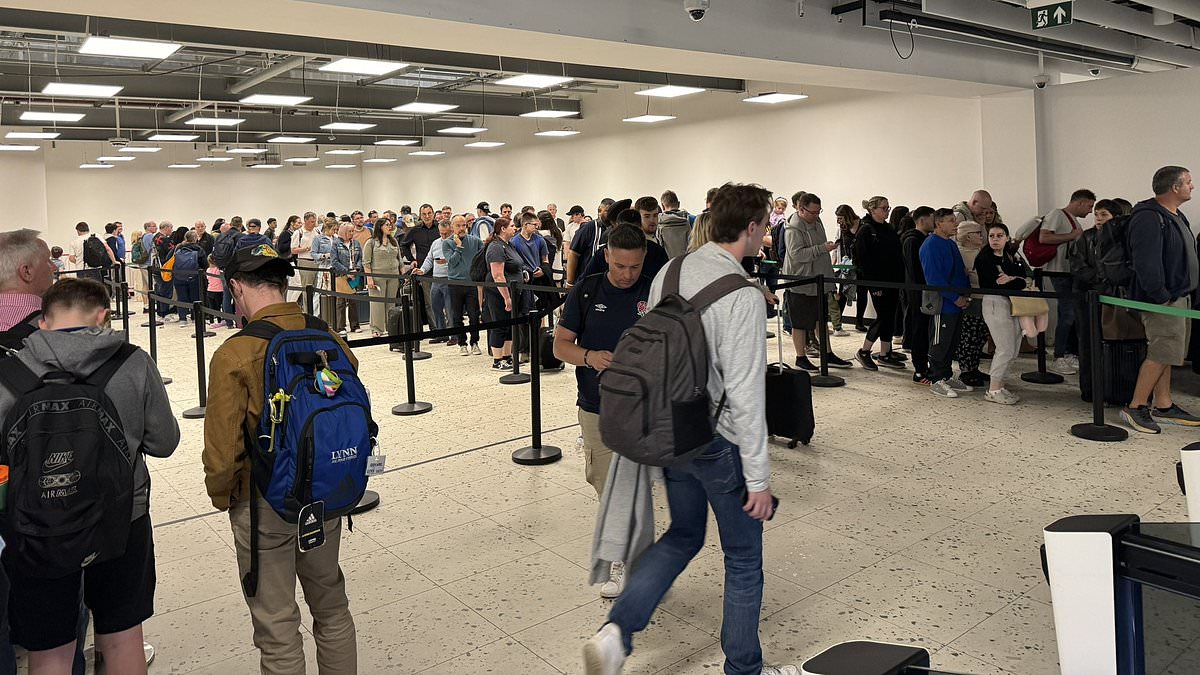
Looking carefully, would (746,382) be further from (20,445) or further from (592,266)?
(20,445)

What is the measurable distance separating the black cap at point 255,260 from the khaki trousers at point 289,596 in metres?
0.63

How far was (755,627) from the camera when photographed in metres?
2.73

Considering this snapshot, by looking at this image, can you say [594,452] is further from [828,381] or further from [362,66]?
[362,66]

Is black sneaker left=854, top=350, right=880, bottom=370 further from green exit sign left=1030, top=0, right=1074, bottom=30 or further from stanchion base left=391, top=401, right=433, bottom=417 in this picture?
stanchion base left=391, top=401, right=433, bottom=417

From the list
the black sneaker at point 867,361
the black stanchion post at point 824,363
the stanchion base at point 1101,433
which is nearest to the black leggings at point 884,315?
the black sneaker at point 867,361

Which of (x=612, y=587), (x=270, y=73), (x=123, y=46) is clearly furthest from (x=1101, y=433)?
(x=270, y=73)

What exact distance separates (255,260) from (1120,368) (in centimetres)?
627

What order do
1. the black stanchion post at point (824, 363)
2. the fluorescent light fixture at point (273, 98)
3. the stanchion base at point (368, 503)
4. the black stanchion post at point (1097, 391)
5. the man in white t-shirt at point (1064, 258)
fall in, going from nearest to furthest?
the stanchion base at point (368, 503) < the black stanchion post at point (1097, 391) < the black stanchion post at point (824, 363) < the man in white t-shirt at point (1064, 258) < the fluorescent light fixture at point (273, 98)

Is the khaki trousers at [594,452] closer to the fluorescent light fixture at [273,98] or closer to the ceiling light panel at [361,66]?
the ceiling light panel at [361,66]

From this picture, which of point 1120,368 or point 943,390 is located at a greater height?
point 1120,368

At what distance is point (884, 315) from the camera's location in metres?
8.34

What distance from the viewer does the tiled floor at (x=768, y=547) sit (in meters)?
3.24

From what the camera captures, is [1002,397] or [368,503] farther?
[1002,397]

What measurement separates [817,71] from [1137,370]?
3752 mm
